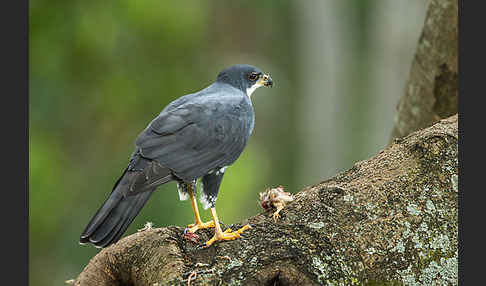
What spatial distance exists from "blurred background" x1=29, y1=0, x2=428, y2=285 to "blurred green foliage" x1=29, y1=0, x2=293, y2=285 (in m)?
0.02

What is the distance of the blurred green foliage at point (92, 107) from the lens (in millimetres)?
10789

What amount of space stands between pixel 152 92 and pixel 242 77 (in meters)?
6.98

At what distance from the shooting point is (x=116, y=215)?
153 inches

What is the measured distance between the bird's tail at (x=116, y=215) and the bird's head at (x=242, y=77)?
168 centimetres

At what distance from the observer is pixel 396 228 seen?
348 cm

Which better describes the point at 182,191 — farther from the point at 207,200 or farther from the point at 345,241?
the point at 345,241

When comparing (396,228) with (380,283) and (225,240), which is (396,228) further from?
(225,240)

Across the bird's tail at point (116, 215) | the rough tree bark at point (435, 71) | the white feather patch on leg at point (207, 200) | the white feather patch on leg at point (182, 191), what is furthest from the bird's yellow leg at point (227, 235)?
the rough tree bark at point (435, 71)

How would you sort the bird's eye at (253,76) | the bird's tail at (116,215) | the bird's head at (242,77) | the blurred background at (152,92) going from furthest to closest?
the blurred background at (152,92)
the bird's eye at (253,76)
the bird's head at (242,77)
the bird's tail at (116,215)

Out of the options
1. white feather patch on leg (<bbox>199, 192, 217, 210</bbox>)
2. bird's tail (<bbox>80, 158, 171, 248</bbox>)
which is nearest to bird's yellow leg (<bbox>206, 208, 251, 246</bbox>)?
bird's tail (<bbox>80, 158, 171, 248</bbox>)

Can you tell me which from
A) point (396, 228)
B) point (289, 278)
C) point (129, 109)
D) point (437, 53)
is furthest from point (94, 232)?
point (129, 109)

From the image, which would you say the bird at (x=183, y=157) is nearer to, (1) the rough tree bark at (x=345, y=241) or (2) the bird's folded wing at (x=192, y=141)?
(2) the bird's folded wing at (x=192, y=141)

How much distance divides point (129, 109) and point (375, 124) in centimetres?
682

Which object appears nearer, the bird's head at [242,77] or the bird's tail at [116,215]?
the bird's tail at [116,215]
